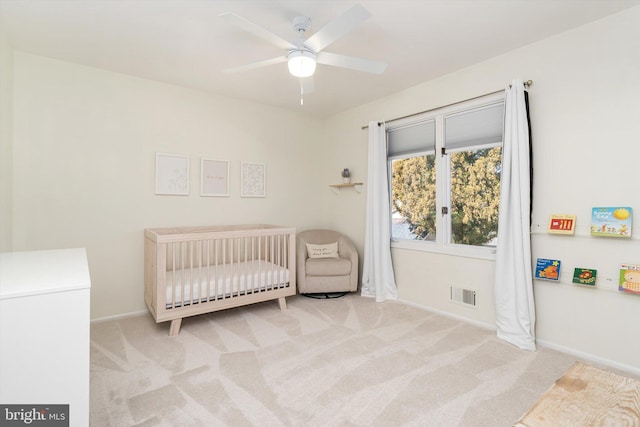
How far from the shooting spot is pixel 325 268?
12.0ft

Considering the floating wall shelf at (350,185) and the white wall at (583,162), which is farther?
the floating wall shelf at (350,185)

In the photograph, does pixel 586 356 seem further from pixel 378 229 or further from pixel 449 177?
pixel 378 229

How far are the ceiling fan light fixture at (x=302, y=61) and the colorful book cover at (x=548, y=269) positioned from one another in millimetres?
2381

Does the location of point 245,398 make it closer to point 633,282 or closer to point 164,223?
point 164,223

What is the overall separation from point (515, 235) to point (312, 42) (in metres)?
2.19

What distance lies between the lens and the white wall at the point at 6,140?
2324 millimetres

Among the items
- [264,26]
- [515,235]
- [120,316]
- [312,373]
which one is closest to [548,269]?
[515,235]

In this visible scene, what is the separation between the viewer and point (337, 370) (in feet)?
6.88

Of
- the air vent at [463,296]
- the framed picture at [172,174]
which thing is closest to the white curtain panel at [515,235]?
the air vent at [463,296]

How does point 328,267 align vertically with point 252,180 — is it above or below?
below

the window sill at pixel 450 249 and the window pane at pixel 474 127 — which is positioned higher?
the window pane at pixel 474 127

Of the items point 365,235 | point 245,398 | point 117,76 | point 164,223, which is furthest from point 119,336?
point 365,235

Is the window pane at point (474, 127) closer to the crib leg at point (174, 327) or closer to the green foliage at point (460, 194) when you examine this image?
the green foliage at point (460, 194)

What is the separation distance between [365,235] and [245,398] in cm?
253
